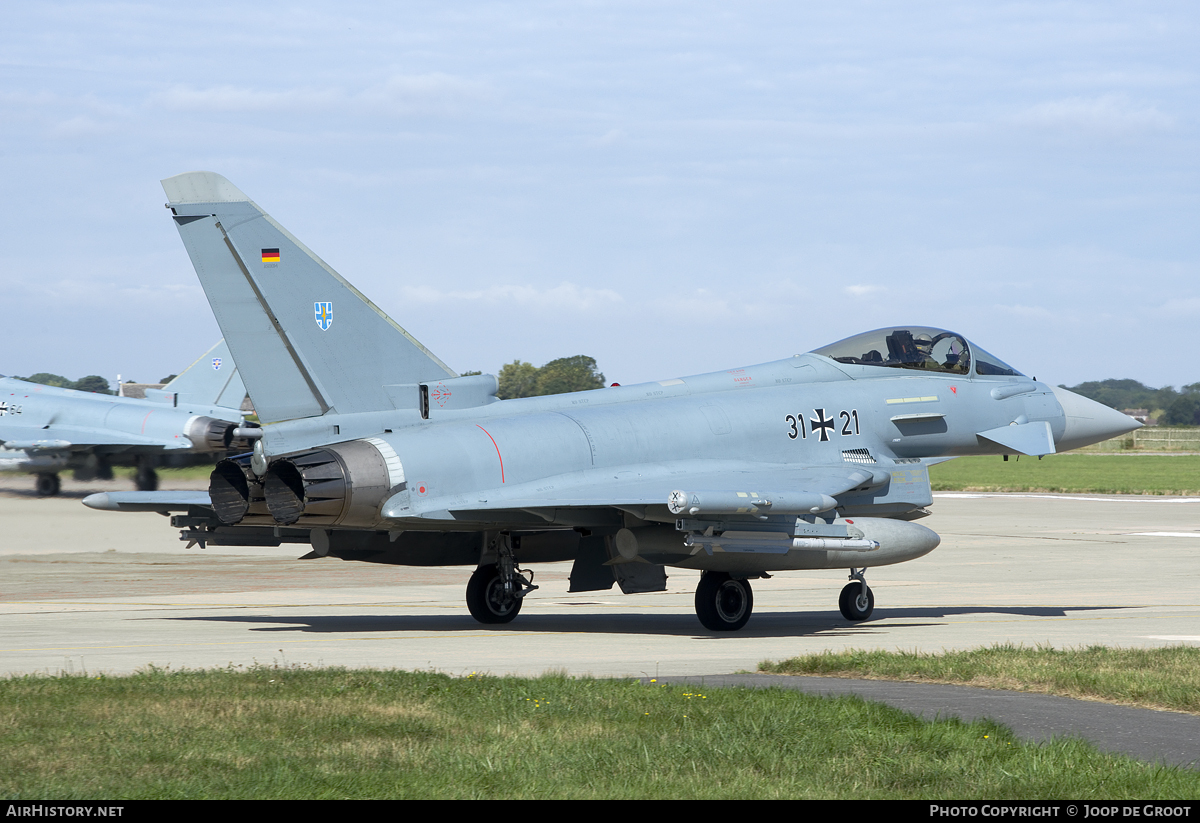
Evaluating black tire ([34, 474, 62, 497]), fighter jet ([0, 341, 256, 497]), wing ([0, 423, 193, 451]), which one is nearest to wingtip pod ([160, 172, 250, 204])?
black tire ([34, 474, 62, 497])

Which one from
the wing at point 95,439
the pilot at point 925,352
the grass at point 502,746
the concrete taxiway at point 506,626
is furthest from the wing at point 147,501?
the wing at point 95,439

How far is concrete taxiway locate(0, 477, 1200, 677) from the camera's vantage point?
13.2m

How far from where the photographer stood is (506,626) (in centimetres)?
1622

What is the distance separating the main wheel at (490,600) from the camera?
16.2 metres

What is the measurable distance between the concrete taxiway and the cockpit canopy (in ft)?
11.2

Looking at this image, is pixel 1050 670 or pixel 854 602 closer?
pixel 1050 670

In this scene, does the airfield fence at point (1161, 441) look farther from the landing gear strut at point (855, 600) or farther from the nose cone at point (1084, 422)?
the landing gear strut at point (855, 600)

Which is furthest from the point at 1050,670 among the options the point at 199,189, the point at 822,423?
the point at 199,189

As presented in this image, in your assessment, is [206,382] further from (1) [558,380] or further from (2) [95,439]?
(1) [558,380]

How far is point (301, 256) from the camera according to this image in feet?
47.9

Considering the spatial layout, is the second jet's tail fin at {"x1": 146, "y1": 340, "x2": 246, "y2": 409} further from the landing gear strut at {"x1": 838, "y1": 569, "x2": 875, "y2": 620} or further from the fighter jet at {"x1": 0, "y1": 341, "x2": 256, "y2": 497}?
the landing gear strut at {"x1": 838, "y1": 569, "x2": 875, "y2": 620}

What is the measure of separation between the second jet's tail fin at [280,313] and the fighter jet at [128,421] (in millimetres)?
27311

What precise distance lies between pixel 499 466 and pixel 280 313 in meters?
2.89
